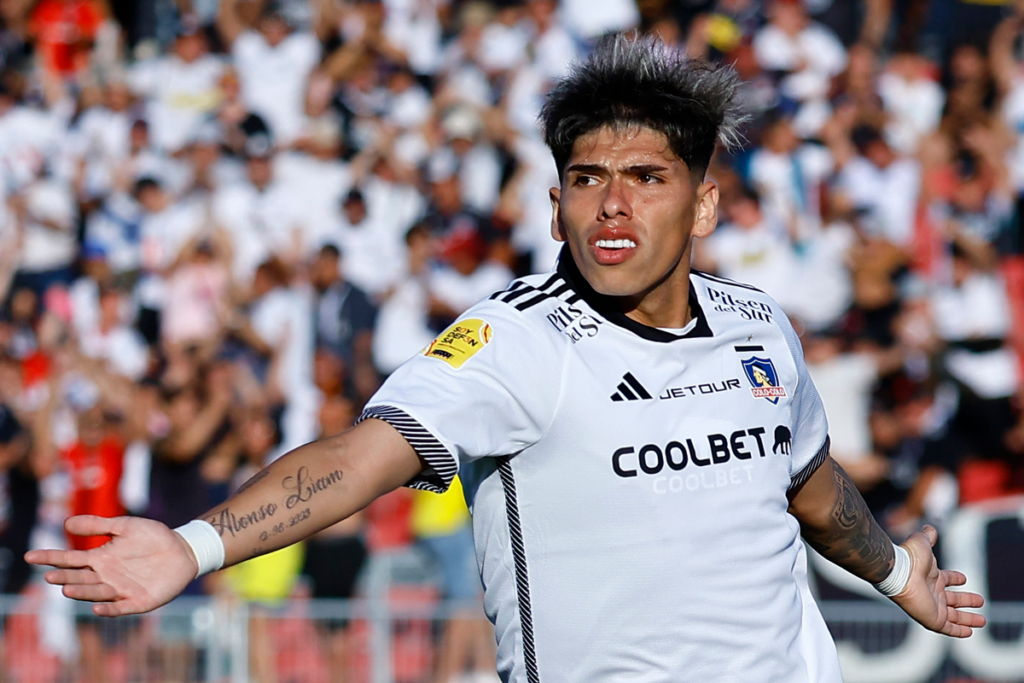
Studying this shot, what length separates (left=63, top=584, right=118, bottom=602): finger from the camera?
282 centimetres

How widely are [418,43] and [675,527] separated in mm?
11445

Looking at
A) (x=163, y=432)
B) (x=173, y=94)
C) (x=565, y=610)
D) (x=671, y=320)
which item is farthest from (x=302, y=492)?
(x=173, y=94)

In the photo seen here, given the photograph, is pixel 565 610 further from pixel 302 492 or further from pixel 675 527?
pixel 302 492

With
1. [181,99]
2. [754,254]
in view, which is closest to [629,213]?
[754,254]

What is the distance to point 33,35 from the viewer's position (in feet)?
52.3

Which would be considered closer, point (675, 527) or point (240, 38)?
point (675, 527)

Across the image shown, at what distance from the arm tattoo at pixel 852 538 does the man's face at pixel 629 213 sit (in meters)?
1.03

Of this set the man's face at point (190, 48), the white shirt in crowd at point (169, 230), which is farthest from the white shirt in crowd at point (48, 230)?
the man's face at point (190, 48)

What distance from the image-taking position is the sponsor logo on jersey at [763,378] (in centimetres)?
398

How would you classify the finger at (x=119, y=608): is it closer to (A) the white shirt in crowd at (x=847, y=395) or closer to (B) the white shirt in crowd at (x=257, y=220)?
(A) the white shirt in crowd at (x=847, y=395)

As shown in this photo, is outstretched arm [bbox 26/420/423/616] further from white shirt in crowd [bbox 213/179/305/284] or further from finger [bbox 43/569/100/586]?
white shirt in crowd [bbox 213/179/305/284]

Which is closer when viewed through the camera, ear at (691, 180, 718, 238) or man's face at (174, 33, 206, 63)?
ear at (691, 180, 718, 238)

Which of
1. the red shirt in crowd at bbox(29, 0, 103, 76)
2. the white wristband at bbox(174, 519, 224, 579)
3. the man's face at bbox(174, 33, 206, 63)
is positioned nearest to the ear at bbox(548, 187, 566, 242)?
the white wristband at bbox(174, 519, 224, 579)

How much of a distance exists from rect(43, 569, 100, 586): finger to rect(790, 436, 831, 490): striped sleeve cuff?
2240 mm
